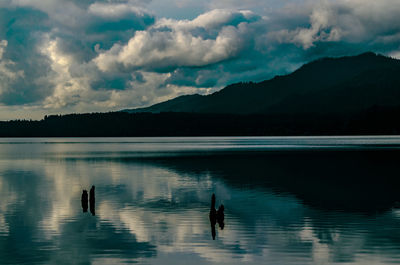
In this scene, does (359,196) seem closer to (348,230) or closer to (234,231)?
(348,230)

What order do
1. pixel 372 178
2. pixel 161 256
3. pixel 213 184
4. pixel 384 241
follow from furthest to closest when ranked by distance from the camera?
1. pixel 372 178
2. pixel 213 184
3. pixel 384 241
4. pixel 161 256

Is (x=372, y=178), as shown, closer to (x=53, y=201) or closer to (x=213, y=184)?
(x=213, y=184)

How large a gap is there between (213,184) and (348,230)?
2918 centimetres

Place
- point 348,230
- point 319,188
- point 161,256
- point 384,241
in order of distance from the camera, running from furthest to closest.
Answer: point 319,188
point 348,230
point 384,241
point 161,256

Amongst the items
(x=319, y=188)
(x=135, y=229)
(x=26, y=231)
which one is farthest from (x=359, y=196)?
(x=26, y=231)

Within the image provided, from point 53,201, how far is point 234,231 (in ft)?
70.5

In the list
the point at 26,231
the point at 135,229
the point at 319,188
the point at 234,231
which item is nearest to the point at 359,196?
→ the point at 319,188

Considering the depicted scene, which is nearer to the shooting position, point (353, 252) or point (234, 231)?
point (353, 252)

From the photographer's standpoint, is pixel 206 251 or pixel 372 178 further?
pixel 372 178

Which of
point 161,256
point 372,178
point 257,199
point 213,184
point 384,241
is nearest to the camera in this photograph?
point 161,256

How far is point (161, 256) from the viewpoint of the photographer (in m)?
24.2

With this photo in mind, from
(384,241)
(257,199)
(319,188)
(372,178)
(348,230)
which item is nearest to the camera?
(384,241)

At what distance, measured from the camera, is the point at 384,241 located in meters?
26.7

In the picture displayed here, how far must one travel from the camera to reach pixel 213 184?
57.8 meters
